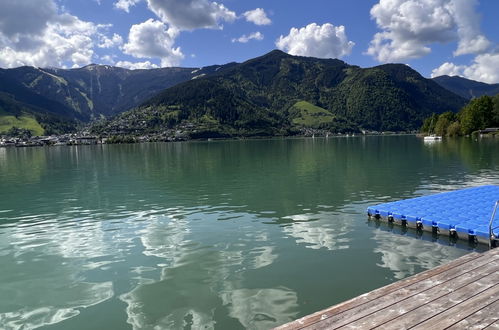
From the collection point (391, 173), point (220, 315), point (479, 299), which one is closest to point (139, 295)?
point (220, 315)

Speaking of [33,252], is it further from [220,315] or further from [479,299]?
[479,299]

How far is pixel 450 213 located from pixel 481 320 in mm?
22371

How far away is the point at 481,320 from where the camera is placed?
1145 cm

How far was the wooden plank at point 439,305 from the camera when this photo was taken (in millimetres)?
11359

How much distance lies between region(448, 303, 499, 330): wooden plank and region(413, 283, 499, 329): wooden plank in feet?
0.44

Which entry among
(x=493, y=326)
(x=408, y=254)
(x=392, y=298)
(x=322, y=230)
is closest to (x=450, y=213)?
(x=408, y=254)

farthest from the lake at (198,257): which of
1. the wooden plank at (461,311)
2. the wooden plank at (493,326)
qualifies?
the wooden plank at (493,326)

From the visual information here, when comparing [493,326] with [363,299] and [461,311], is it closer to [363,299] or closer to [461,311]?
[461,311]

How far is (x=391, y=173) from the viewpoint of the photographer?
6975 cm

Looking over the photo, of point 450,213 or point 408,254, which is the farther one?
point 450,213

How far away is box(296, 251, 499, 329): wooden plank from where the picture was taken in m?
11.7

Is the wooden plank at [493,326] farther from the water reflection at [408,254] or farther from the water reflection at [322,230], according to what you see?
the water reflection at [322,230]

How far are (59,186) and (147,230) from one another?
139 feet

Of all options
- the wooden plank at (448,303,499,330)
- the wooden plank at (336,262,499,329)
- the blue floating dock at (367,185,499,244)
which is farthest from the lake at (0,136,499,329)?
the wooden plank at (448,303,499,330)
